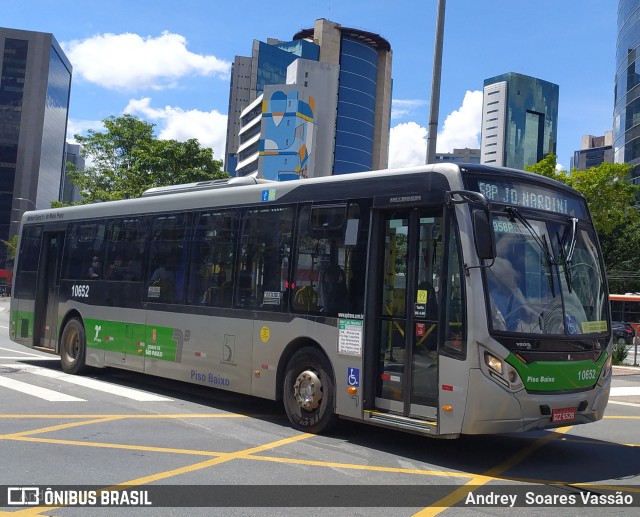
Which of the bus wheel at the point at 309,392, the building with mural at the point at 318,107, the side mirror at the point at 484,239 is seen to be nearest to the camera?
the side mirror at the point at 484,239

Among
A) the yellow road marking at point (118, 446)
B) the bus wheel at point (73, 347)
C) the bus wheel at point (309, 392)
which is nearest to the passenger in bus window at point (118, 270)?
the bus wheel at point (73, 347)

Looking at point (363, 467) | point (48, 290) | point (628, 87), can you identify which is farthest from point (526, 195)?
point (628, 87)

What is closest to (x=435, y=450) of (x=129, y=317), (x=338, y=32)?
(x=129, y=317)

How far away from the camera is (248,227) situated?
968 cm

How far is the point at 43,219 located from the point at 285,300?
7.79 m

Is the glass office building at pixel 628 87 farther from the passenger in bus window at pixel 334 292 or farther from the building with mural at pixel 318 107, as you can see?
the passenger in bus window at pixel 334 292

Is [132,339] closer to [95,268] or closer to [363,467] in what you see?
[95,268]

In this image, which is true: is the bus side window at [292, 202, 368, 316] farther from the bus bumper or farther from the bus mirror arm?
the bus bumper

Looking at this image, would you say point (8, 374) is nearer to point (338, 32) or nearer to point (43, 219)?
point (43, 219)

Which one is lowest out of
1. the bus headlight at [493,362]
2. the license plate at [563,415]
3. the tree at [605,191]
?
the license plate at [563,415]

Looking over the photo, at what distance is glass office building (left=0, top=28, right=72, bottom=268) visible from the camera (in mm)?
124812

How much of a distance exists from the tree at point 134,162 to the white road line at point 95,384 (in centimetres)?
2882

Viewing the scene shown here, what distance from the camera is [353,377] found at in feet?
25.8

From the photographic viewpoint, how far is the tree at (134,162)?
42.4 meters
